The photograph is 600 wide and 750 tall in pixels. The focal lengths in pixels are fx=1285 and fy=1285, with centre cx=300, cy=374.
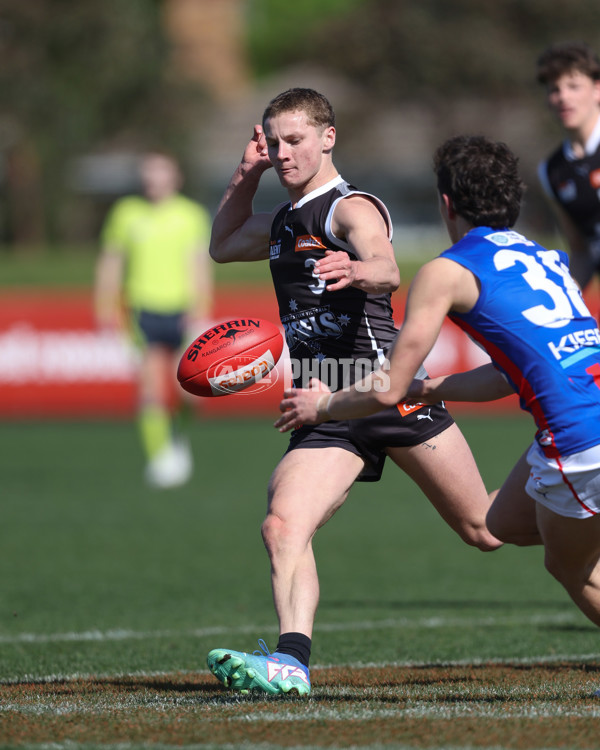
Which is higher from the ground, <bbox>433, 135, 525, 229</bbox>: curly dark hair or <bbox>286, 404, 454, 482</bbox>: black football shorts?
<bbox>433, 135, 525, 229</bbox>: curly dark hair

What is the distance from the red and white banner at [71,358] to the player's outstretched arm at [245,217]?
12.6 metres

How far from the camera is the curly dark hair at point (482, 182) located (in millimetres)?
4543

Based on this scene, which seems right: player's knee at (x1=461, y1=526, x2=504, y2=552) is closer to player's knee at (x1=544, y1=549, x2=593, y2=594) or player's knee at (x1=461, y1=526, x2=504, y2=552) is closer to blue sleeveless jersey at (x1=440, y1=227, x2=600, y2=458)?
player's knee at (x1=544, y1=549, x2=593, y2=594)

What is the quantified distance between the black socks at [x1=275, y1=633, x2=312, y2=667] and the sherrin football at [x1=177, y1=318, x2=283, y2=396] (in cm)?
101

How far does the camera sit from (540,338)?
14.6ft

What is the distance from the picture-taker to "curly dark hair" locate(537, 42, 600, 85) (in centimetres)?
679

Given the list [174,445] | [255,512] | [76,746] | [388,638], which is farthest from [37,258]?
[76,746]

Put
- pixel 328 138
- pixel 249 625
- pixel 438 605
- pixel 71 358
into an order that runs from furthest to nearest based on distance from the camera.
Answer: pixel 71 358
pixel 438 605
pixel 249 625
pixel 328 138

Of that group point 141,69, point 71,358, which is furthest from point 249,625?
point 141,69

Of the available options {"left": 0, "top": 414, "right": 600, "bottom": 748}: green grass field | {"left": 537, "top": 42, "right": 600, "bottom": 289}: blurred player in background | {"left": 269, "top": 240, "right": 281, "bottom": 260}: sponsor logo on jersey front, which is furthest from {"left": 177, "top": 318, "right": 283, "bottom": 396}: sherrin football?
{"left": 537, "top": 42, "right": 600, "bottom": 289}: blurred player in background

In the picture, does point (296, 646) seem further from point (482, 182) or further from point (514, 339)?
point (482, 182)

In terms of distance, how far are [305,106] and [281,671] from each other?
7.27 feet

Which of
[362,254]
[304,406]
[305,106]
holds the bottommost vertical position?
[304,406]

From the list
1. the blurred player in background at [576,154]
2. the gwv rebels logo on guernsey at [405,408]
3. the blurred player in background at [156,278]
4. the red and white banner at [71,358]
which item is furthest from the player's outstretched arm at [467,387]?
the red and white banner at [71,358]
